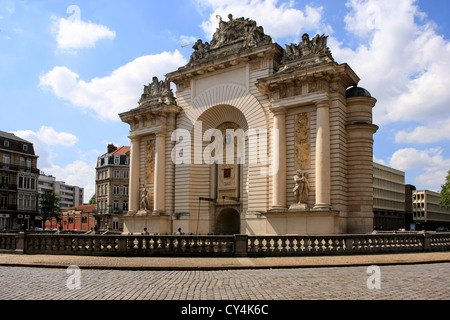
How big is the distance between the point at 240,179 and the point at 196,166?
4277mm

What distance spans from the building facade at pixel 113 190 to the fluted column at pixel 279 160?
162 ft

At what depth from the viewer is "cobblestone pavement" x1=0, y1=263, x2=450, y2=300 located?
999cm

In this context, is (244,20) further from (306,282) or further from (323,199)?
(306,282)

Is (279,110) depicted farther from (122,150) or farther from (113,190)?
(122,150)

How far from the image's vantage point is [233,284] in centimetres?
1188

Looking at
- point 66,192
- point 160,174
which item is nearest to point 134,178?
point 160,174

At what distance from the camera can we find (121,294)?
1030cm

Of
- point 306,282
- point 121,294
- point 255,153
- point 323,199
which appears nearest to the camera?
point 121,294

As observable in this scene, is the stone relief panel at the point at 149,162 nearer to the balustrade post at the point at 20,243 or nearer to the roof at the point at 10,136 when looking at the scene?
the balustrade post at the point at 20,243

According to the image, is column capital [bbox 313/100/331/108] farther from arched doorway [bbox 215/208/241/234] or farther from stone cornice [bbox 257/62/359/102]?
arched doorway [bbox 215/208/241/234]

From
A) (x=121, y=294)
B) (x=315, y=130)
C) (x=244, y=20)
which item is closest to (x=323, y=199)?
(x=315, y=130)

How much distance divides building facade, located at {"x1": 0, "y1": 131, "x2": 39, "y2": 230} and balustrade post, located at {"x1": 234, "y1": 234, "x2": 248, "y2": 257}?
178 ft

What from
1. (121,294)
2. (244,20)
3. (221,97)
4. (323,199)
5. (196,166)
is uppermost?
(244,20)

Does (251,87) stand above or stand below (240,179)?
above
